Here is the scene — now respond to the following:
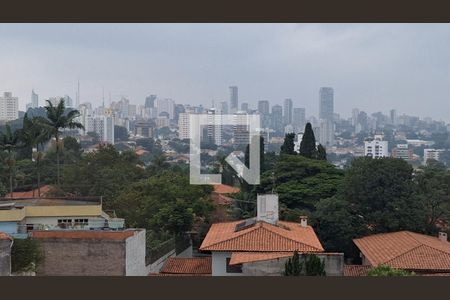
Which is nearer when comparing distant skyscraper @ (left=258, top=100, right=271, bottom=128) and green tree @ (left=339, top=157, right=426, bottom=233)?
green tree @ (left=339, top=157, right=426, bottom=233)

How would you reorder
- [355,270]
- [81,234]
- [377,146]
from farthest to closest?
[377,146] < [355,270] < [81,234]

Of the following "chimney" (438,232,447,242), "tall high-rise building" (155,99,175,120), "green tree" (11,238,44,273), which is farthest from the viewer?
"tall high-rise building" (155,99,175,120)

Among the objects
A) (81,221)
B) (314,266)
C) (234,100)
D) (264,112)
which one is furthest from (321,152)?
(314,266)

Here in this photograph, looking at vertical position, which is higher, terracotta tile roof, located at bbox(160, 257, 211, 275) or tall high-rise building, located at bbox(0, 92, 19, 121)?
tall high-rise building, located at bbox(0, 92, 19, 121)

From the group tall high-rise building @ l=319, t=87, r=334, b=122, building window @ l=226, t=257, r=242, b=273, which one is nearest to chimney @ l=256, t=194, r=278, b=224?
building window @ l=226, t=257, r=242, b=273

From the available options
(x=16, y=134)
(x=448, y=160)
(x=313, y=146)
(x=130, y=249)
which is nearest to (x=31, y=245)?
(x=130, y=249)

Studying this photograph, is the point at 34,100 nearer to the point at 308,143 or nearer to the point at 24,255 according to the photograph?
the point at 308,143
